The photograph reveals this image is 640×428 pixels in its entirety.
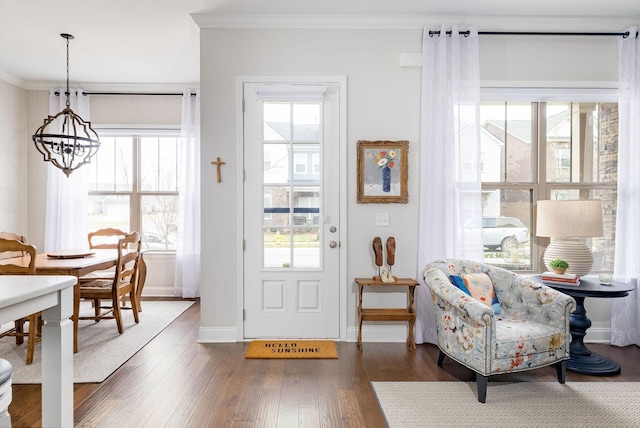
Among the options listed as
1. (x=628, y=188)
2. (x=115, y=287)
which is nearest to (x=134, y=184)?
(x=115, y=287)

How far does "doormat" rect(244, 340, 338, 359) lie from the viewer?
3.19 metres

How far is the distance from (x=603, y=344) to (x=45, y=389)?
168 inches

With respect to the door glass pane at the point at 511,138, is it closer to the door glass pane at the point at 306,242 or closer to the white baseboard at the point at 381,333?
the white baseboard at the point at 381,333

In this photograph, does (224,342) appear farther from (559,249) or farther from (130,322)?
(559,249)

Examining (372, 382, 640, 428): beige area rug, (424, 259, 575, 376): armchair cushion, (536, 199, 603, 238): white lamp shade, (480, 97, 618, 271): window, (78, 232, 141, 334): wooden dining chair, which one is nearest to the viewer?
(372, 382, 640, 428): beige area rug

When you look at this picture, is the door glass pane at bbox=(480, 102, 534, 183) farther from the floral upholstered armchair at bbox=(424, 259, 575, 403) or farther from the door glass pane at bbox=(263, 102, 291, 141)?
the door glass pane at bbox=(263, 102, 291, 141)

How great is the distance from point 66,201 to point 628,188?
251 inches

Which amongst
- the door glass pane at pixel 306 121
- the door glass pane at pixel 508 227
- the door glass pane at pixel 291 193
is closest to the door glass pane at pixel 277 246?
the door glass pane at pixel 291 193

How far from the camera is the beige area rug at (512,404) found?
2.22 m

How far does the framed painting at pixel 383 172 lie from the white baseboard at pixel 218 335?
1666 millimetres

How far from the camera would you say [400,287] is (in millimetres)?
3555

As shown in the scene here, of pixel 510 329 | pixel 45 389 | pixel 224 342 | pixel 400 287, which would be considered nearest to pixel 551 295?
pixel 510 329

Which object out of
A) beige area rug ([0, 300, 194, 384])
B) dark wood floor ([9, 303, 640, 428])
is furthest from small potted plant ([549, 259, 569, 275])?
beige area rug ([0, 300, 194, 384])

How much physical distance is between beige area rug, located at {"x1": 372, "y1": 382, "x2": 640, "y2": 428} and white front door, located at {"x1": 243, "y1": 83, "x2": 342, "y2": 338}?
1.11 metres
